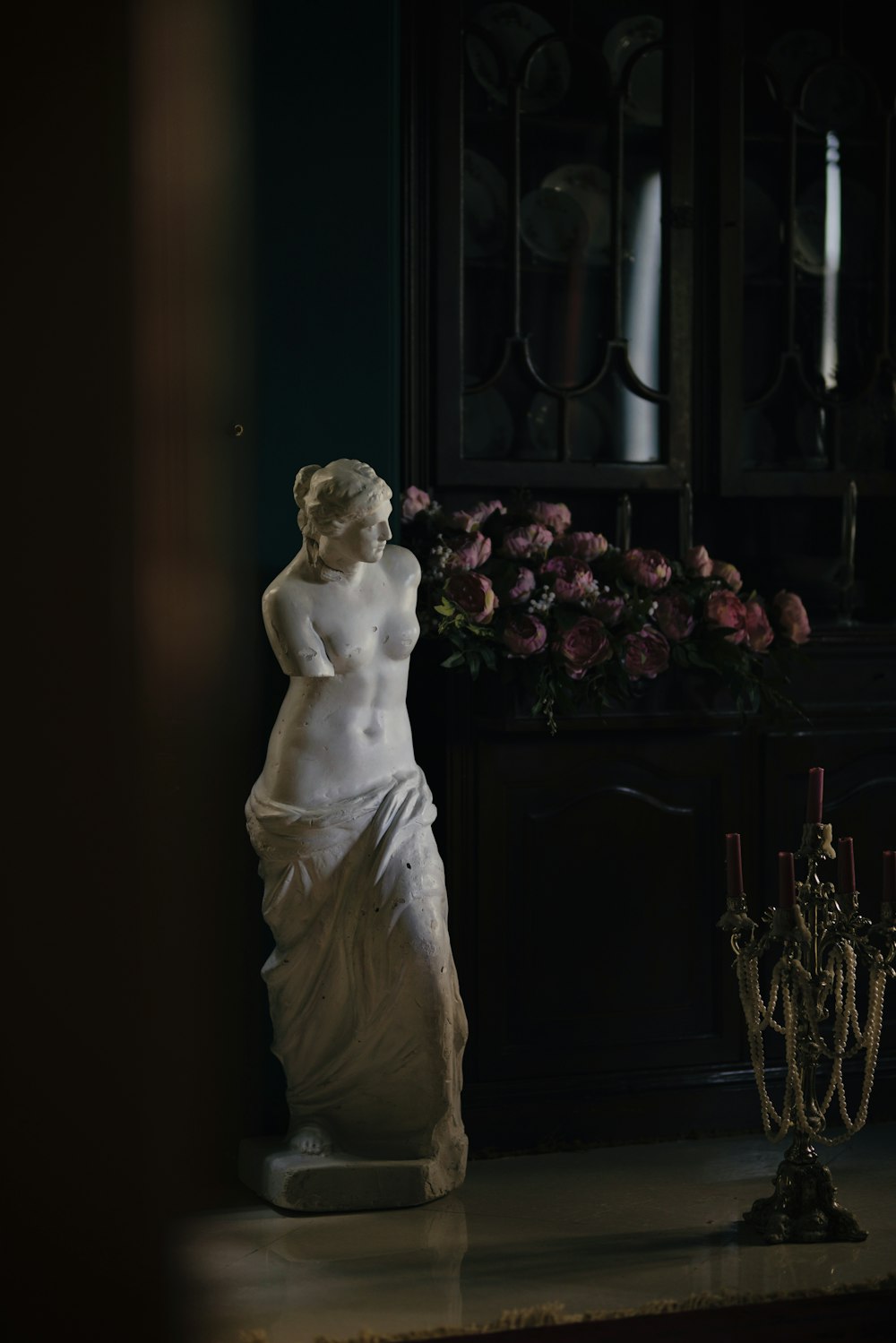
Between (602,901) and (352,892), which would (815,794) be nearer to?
(602,901)

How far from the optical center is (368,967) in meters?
2.63

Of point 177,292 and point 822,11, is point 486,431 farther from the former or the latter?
point 177,292

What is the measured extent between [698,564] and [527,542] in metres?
0.37

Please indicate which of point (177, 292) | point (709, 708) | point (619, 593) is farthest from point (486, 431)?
point (177, 292)

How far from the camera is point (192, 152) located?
0.80 ft

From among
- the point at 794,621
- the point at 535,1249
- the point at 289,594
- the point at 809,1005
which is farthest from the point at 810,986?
the point at 289,594

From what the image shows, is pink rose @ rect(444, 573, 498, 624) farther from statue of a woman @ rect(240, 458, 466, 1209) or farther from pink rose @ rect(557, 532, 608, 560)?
pink rose @ rect(557, 532, 608, 560)

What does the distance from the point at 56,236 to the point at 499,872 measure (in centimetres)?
272

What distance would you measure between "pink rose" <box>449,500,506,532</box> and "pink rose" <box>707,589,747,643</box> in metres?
0.46

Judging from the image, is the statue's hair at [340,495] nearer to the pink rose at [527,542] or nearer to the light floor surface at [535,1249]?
the pink rose at [527,542]

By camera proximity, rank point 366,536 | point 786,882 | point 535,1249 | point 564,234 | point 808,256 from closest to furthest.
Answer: point 786,882, point 535,1249, point 366,536, point 564,234, point 808,256

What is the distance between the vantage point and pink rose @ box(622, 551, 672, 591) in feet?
9.60

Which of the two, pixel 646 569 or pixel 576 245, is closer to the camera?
pixel 646 569

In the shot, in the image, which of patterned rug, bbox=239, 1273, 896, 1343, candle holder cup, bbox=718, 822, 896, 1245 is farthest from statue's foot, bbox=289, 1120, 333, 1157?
candle holder cup, bbox=718, 822, 896, 1245
